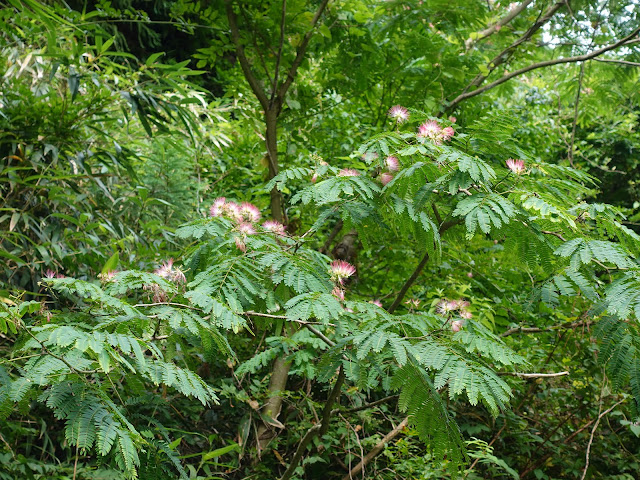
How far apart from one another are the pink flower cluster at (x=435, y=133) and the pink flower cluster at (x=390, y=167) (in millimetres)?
107

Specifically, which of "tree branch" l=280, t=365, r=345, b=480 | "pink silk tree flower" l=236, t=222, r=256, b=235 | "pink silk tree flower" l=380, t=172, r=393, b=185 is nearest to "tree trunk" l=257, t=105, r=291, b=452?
"tree branch" l=280, t=365, r=345, b=480

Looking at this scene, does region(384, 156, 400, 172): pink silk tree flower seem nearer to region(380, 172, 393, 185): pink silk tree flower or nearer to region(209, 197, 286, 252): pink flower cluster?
region(380, 172, 393, 185): pink silk tree flower

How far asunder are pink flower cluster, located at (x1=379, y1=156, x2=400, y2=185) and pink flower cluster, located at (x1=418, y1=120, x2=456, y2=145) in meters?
0.11

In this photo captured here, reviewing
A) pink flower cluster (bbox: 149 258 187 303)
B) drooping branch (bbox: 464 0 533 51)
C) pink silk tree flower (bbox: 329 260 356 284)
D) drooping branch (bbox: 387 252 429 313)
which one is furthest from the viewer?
drooping branch (bbox: 464 0 533 51)

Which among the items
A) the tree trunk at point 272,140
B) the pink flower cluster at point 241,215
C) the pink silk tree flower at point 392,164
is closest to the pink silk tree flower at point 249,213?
the pink flower cluster at point 241,215

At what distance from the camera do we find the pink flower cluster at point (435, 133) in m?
1.64

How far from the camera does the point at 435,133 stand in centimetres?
166

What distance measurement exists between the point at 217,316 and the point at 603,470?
2.72 meters

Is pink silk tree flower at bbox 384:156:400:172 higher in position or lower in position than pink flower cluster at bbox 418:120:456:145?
lower

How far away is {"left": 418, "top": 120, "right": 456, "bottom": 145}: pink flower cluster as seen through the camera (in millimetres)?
1637

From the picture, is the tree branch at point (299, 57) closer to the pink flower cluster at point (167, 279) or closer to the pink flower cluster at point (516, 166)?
the pink flower cluster at point (167, 279)

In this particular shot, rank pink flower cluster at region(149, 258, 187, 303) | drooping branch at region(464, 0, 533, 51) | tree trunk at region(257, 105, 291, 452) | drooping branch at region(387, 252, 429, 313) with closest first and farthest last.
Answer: pink flower cluster at region(149, 258, 187, 303)
drooping branch at region(387, 252, 429, 313)
tree trunk at region(257, 105, 291, 452)
drooping branch at region(464, 0, 533, 51)

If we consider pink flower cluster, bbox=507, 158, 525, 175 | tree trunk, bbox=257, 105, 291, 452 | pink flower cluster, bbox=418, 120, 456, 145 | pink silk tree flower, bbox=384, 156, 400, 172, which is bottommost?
tree trunk, bbox=257, 105, 291, 452

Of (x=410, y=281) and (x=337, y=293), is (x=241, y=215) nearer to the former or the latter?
(x=337, y=293)
